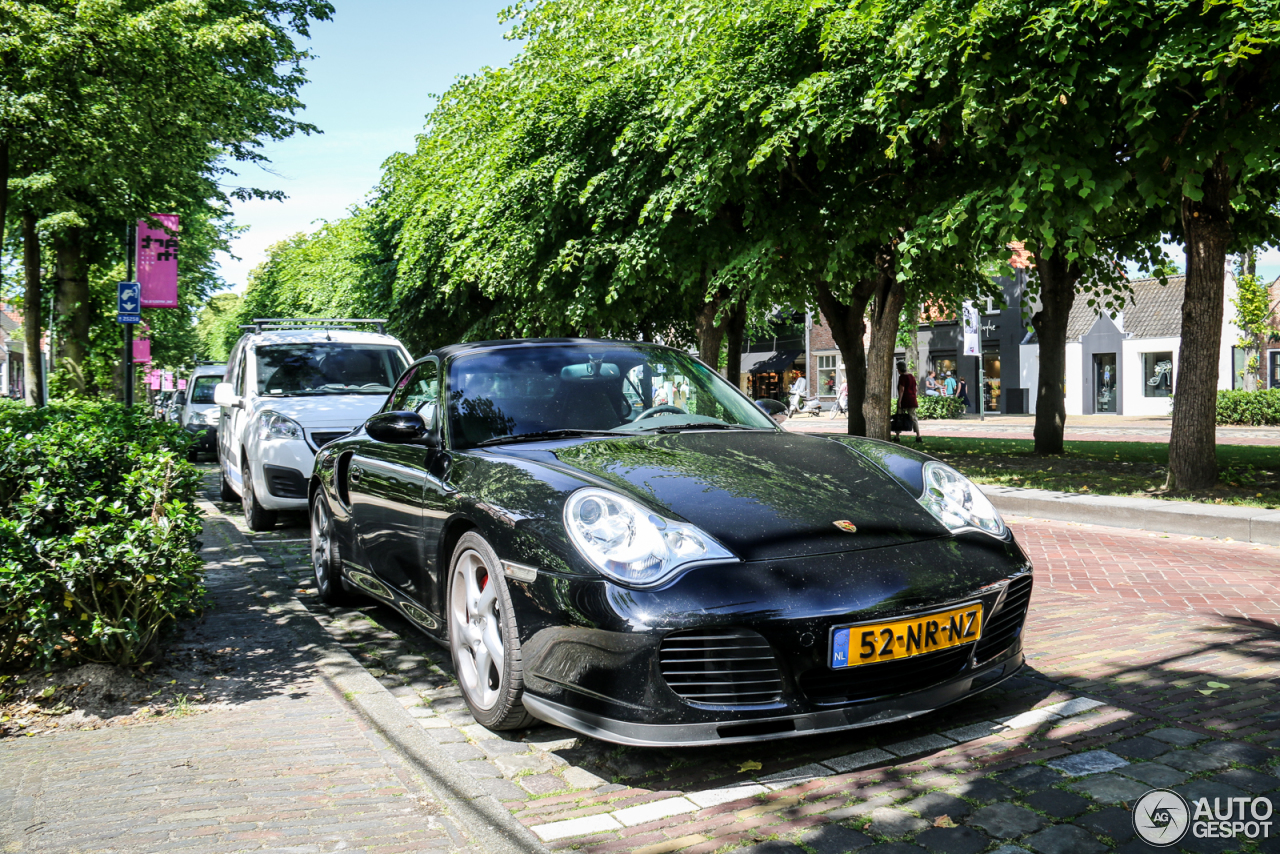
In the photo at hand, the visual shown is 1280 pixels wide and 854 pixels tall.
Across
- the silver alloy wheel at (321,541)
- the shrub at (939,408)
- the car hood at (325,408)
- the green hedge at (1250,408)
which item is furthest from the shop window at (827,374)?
the silver alloy wheel at (321,541)

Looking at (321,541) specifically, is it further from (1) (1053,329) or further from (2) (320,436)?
(1) (1053,329)

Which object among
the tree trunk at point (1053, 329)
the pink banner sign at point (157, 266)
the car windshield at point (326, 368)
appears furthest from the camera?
the tree trunk at point (1053, 329)

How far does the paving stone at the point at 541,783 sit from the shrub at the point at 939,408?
131 feet

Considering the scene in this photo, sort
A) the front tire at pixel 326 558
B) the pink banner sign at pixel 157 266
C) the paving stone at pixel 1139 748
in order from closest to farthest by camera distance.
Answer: the paving stone at pixel 1139 748, the front tire at pixel 326 558, the pink banner sign at pixel 157 266

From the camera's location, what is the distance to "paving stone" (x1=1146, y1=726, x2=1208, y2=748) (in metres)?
3.32

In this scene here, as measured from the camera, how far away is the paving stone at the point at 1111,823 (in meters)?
2.67

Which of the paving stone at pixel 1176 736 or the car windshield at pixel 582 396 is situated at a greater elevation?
the car windshield at pixel 582 396

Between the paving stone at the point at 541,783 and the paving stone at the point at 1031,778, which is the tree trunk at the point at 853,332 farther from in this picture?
the paving stone at the point at 541,783

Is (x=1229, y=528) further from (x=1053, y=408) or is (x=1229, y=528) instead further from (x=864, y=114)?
(x=1053, y=408)

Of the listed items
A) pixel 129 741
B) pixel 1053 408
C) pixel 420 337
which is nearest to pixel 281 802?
pixel 129 741

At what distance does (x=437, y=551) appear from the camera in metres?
4.07

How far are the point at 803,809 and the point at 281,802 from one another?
1648 millimetres

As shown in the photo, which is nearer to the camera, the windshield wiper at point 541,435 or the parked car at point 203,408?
the windshield wiper at point 541,435

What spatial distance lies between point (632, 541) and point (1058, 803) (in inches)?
57.5
